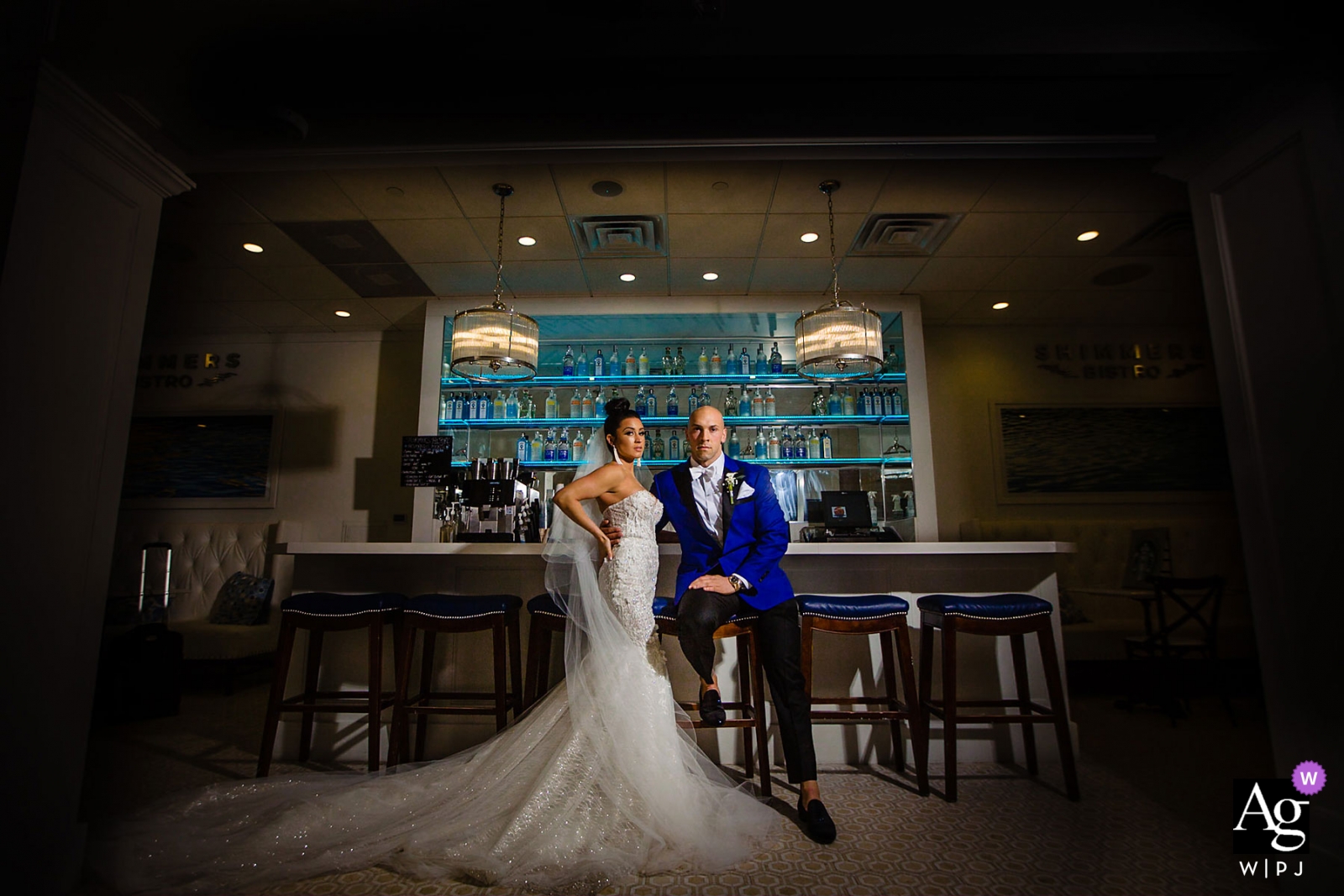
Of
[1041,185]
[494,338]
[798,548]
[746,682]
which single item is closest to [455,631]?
[746,682]

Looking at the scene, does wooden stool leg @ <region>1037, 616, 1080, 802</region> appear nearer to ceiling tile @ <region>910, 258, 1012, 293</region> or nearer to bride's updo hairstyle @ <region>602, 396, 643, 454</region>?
bride's updo hairstyle @ <region>602, 396, 643, 454</region>

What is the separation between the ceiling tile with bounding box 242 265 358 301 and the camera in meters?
5.24

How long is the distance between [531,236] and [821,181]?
206cm

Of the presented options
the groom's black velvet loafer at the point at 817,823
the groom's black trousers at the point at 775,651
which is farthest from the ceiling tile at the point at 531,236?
the groom's black velvet loafer at the point at 817,823

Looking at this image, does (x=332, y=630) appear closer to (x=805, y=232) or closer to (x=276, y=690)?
(x=276, y=690)

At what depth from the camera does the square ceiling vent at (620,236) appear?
4.42 metres

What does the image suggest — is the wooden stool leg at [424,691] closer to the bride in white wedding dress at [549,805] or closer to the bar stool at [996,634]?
the bride in white wedding dress at [549,805]

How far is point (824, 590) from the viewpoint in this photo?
3.40 meters

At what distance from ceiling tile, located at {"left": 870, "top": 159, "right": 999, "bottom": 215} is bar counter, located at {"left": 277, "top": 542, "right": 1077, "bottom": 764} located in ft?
7.19

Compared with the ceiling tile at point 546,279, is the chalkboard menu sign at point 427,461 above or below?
below

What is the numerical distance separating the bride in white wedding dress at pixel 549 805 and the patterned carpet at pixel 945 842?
83 mm

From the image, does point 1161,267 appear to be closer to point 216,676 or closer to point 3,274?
point 3,274

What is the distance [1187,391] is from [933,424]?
2570 millimetres

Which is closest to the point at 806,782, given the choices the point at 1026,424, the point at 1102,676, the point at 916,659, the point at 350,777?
the point at 916,659
